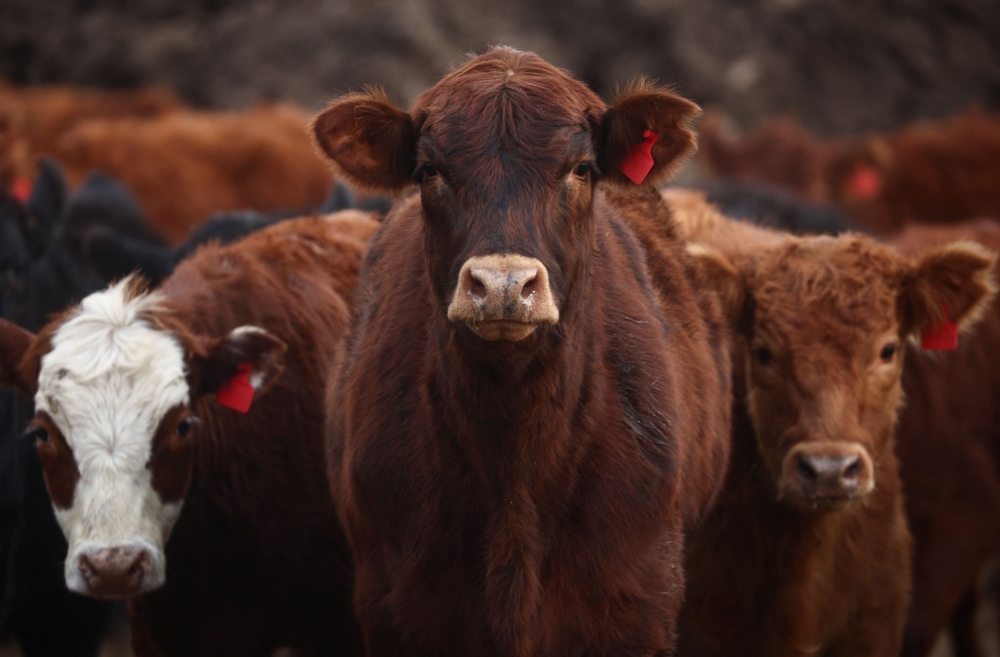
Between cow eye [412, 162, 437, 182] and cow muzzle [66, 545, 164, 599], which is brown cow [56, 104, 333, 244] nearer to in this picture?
cow muzzle [66, 545, 164, 599]

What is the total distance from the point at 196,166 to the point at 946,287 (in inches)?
297

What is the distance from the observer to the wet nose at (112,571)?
11.9 ft

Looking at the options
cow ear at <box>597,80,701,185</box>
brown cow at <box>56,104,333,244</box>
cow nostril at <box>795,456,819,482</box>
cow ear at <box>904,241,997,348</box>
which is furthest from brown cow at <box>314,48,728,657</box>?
brown cow at <box>56,104,333,244</box>

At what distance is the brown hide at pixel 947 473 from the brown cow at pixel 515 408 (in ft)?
7.21

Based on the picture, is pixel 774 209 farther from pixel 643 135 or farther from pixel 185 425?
pixel 185 425

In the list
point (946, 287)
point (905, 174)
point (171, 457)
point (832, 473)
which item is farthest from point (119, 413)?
point (905, 174)

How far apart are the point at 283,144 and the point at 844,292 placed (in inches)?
301

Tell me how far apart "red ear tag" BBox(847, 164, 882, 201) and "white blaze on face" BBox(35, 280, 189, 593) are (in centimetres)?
835

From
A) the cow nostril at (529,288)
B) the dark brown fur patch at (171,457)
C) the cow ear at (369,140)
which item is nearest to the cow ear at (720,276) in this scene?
the cow ear at (369,140)

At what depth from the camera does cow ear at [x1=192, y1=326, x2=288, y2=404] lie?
4023 mm

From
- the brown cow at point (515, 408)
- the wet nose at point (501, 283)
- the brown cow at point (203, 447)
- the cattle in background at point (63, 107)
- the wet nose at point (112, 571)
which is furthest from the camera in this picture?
the cattle in background at point (63, 107)

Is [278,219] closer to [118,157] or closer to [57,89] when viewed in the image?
[118,157]

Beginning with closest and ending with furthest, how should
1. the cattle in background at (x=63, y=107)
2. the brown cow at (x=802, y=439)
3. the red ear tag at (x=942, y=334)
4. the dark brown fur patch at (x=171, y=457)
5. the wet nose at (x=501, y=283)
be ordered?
1. the wet nose at (x=501, y=283)
2. the dark brown fur patch at (x=171, y=457)
3. the brown cow at (x=802, y=439)
4. the red ear tag at (x=942, y=334)
5. the cattle in background at (x=63, y=107)

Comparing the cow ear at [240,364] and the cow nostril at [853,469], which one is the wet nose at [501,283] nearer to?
the cow ear at [240,364]
